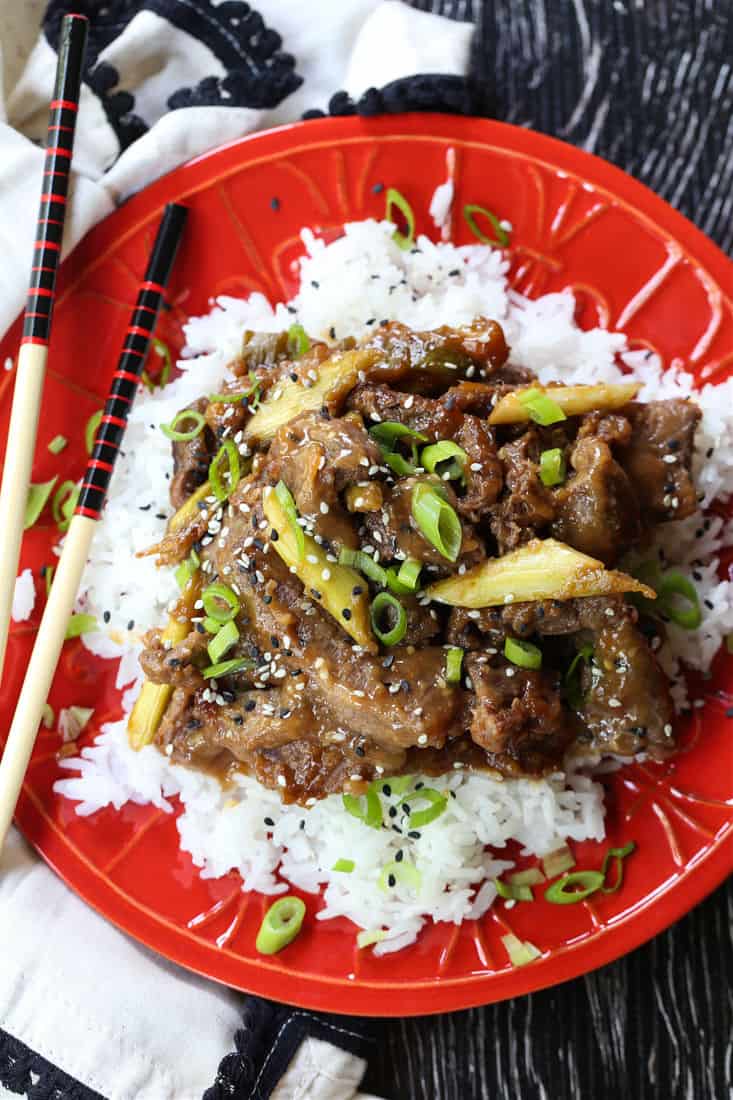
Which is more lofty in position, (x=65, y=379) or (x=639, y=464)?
(x=639, y=464)

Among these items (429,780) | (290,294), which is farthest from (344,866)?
(290,294)

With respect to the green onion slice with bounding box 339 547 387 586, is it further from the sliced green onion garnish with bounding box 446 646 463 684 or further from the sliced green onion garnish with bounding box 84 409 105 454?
the sliced green onion garnish with bounding box 84 409 105 454

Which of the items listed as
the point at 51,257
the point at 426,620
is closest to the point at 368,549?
the point at 426,620

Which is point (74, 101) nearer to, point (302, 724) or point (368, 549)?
point (368, 549)

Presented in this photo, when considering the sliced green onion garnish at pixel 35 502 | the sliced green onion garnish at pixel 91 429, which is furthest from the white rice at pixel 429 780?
the sliced green onion garnish at pixel 35 502

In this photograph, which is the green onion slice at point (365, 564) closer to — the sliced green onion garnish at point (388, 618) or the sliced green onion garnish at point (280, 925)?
the sliced green onion garnish at point (388, 618)

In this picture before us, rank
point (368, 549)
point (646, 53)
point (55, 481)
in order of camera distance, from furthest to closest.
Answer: point (646, 53), point (55, 481), point (368, 549)

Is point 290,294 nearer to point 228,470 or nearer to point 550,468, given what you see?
point 228,470
